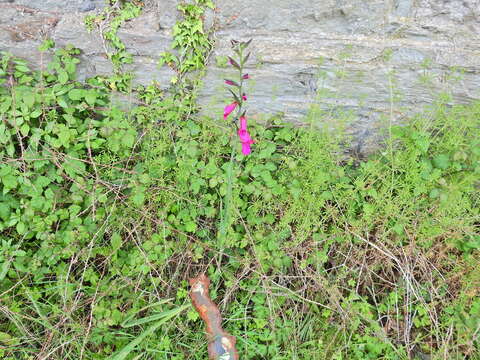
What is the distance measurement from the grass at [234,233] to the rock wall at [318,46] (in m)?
0.17

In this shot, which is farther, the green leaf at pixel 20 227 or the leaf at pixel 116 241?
the leaf at pixel 116 241

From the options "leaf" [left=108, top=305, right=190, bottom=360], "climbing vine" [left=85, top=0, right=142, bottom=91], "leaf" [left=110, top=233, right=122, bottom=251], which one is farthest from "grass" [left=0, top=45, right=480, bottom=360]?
"climbing vine" [left=85, top=0, right=142, bottom=91]

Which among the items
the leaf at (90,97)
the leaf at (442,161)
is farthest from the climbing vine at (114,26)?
the leaf at (442,161)

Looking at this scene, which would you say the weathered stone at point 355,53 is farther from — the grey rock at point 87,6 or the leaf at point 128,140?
the grey rock at point 87,6

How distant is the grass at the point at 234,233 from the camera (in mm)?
2127

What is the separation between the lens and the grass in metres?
2.13

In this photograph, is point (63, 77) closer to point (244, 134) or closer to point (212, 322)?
point (244, 134)

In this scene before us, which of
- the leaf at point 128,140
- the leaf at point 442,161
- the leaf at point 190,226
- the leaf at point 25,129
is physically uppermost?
→ the leaf at point 25,129

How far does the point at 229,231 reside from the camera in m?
2.27

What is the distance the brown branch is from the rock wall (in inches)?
44.0

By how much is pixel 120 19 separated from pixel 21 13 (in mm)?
657

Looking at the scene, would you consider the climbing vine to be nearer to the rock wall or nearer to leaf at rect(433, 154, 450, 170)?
the rock wall

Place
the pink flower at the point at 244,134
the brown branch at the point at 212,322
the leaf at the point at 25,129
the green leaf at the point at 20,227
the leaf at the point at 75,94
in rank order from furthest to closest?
the leaf at the point at 75,94, the leaf at the point at 25,129, the green leaf at the point at 20,227, the brown branch at the point at 212,322, the pink flower at the point at 244,134

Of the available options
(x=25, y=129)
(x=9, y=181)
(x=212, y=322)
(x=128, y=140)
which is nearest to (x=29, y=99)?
(x=25, y=129)
